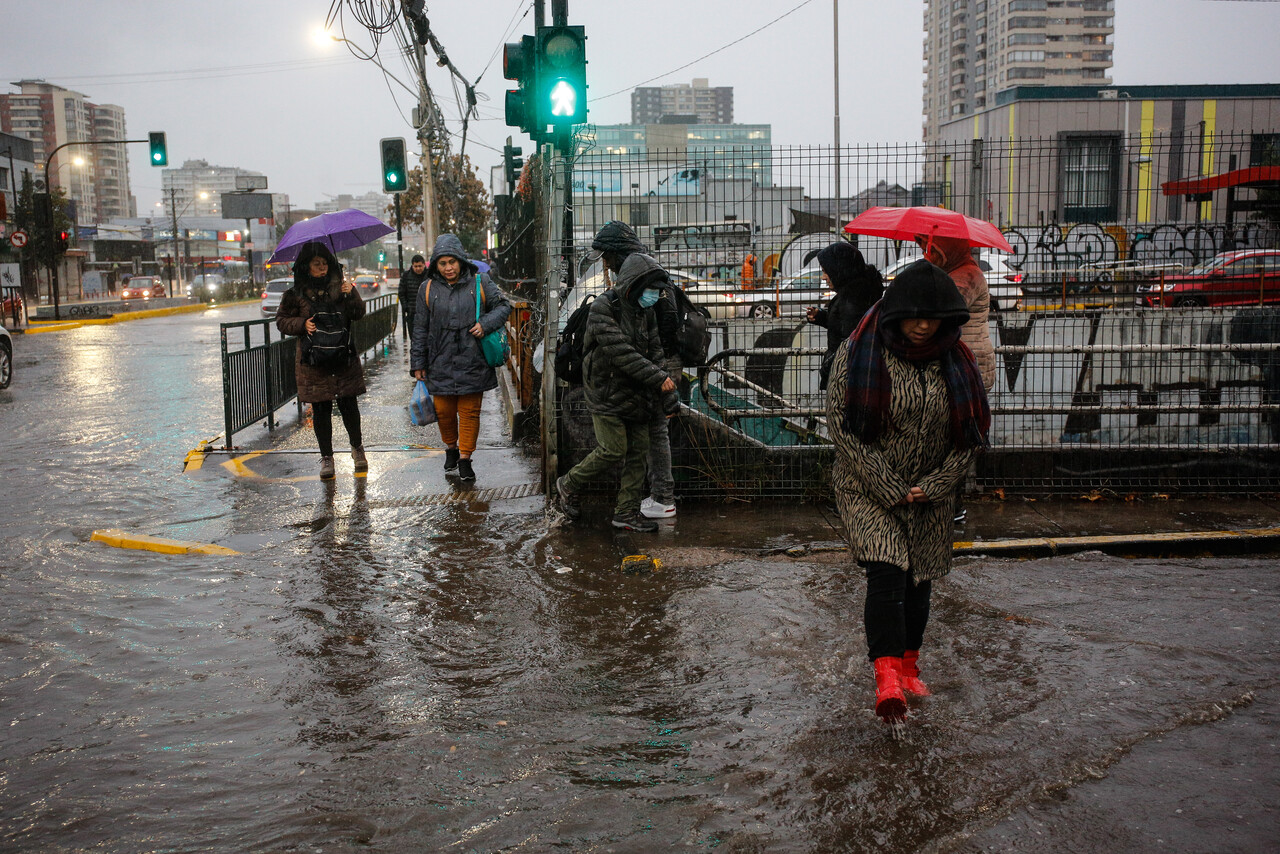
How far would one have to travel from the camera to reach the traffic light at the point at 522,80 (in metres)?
7.79

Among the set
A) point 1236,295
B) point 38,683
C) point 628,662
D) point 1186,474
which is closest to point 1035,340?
point 1186,474

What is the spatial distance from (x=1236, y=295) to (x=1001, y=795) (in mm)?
8212

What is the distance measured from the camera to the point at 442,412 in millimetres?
8383

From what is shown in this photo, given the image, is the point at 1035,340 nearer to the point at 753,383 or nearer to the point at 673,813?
the point at 753,383

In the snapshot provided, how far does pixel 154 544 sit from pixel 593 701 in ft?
12.3

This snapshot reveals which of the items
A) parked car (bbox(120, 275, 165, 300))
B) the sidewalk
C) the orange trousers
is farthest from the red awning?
parked car (bbox(120, 275, 165, 300))

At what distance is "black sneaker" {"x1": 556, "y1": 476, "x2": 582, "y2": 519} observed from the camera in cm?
691

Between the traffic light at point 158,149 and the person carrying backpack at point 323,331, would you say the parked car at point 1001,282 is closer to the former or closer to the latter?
the person carrying backpack at point 323,331

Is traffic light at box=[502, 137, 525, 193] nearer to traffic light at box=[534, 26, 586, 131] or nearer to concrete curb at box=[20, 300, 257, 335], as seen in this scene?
traffic light at box=[534, 26, 586, 131]

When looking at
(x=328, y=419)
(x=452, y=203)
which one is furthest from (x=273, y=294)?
(x=328, y=419)

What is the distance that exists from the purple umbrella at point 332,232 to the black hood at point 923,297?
19.3 feet

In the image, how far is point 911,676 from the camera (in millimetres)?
4098

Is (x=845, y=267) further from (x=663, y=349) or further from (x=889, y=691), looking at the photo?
(x=889, y=691)

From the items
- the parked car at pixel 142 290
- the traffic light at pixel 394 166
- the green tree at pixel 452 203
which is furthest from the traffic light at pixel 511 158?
the parked car at pixel 142 290
